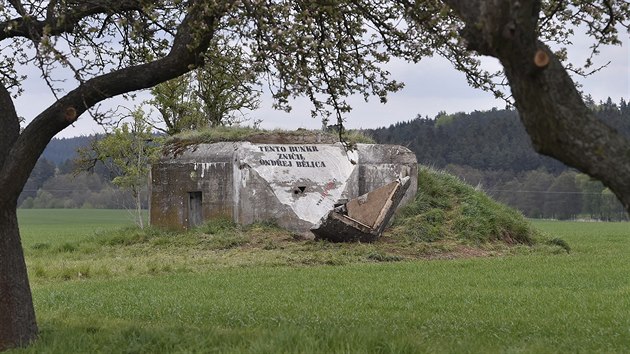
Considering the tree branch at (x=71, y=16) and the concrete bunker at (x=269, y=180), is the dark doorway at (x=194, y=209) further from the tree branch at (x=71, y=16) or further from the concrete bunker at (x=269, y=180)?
the tree branch at (x=71, y=16)

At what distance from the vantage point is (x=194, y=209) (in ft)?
89.0

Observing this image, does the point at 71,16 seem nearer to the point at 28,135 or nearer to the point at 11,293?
the point at 28,135

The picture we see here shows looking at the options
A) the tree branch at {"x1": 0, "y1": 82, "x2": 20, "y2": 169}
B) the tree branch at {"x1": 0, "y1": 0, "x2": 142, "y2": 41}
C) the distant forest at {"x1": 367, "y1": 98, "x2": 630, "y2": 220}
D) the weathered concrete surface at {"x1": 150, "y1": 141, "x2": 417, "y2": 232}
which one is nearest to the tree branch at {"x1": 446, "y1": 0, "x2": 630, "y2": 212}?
the tree branch at {"x1": 0, "y1": 0, "x2": 142, "y2": 41}

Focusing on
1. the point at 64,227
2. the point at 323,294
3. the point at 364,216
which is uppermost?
the point at 364,216

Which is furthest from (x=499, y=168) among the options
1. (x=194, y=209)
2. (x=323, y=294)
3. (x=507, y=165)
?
(x=323, y=294)

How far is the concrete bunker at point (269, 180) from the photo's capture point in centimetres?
2595

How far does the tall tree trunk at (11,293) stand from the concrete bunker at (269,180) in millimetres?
16375

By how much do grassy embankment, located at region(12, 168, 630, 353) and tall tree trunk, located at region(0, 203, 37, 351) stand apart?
0.95 ft

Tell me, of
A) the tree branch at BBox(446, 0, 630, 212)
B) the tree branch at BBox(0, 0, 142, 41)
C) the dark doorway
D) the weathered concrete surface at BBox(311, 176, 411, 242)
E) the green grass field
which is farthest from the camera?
the dark doorway

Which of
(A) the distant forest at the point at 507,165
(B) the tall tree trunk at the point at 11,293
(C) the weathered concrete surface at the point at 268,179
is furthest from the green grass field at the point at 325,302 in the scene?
(A) the distant forest at the point at 507,165

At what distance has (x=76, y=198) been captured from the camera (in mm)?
118125

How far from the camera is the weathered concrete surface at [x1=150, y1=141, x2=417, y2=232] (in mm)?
25953

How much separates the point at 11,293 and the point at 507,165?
98708 mm

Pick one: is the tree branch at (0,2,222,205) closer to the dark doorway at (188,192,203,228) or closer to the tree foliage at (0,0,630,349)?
the tree foliage at (0,0,630,349)
